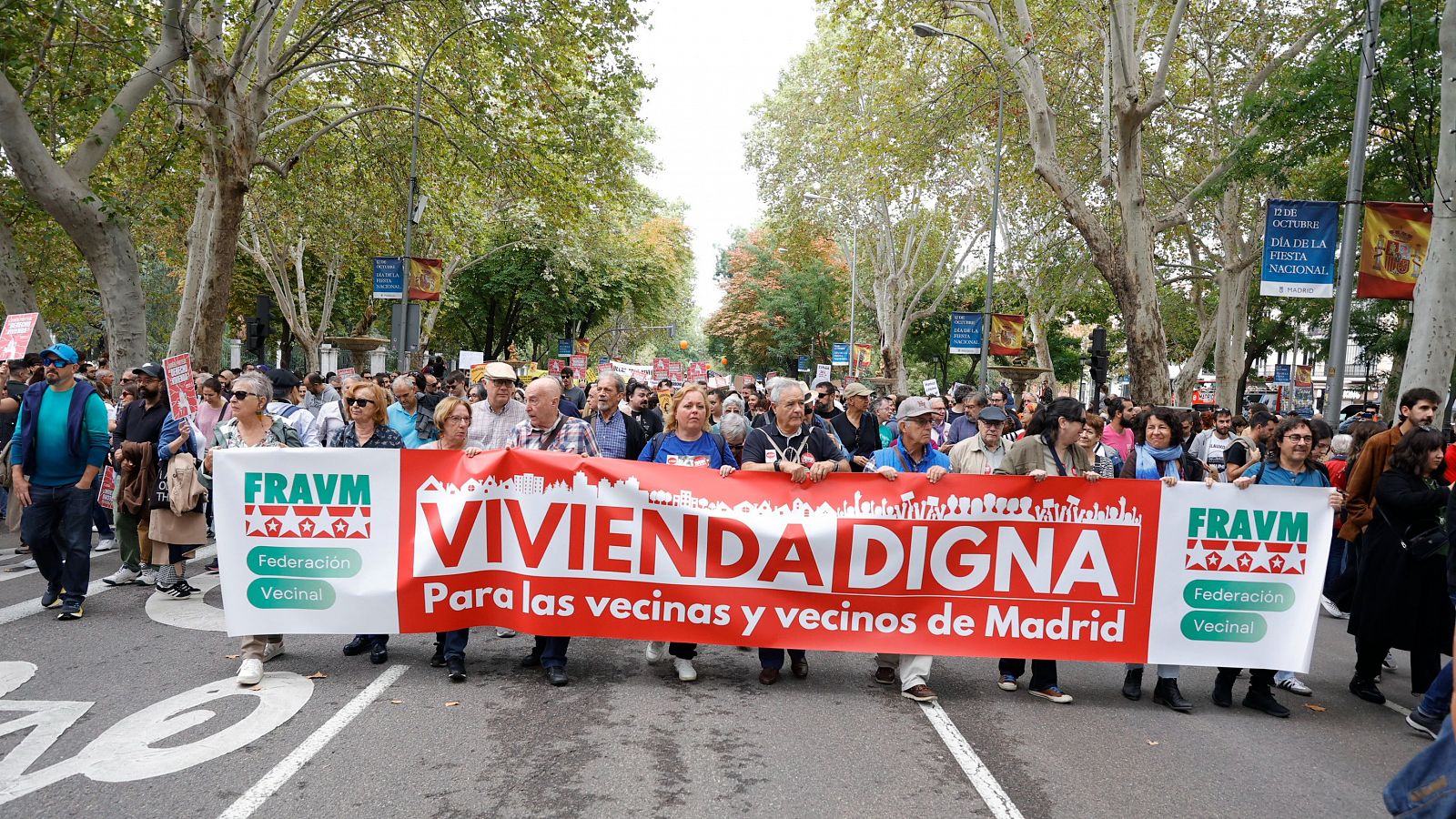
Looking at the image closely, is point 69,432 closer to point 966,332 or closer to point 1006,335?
point 966,332

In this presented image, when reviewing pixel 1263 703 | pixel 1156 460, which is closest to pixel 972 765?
pixel 1263 703

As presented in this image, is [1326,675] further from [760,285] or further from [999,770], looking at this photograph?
[760,285]

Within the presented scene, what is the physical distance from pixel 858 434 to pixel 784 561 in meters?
4.07

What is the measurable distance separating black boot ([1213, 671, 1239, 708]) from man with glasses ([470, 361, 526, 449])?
16.5 ft

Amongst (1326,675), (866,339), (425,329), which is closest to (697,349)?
(866,339)

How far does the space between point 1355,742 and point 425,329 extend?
36.1 meters

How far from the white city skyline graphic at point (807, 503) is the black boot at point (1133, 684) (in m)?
0.93

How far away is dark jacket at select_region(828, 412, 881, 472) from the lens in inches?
376

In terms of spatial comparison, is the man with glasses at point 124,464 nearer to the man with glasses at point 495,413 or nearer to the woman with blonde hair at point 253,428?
the woman with blonde hair at point 253,428

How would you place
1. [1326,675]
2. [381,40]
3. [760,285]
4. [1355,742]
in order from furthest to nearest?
[760,285], [381,40], [1326,675], [1355,742]

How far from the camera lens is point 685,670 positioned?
5.98 metres

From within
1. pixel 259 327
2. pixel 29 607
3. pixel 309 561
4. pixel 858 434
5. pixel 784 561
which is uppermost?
pixel 259 327

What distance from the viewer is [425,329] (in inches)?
1491

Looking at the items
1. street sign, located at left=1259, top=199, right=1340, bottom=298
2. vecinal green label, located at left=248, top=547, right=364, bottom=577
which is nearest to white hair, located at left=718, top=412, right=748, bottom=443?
vecinal green label, located at left=248, top=547, right=364, bottom=577
